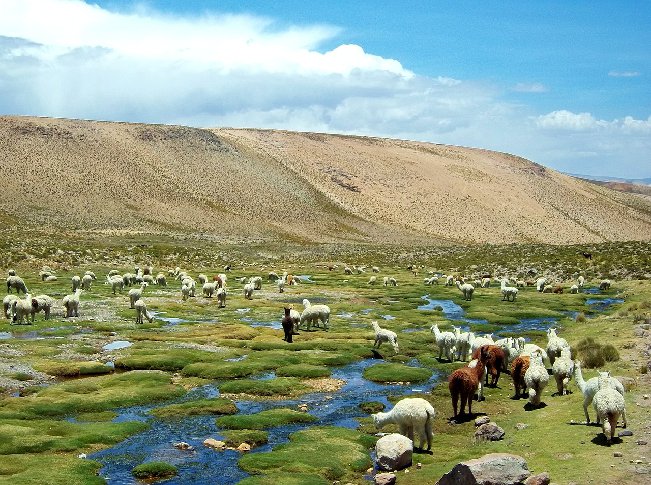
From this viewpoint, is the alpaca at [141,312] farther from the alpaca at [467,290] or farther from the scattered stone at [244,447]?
the alpaca at [467,290]

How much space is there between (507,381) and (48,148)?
170931mm

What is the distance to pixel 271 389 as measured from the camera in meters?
25.4

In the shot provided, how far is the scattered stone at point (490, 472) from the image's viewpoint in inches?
553

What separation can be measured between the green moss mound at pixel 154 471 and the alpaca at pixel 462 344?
52.1 ft

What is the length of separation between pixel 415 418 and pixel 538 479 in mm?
4242

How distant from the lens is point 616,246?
91375 millimetres

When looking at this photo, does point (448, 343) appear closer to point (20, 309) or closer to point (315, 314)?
point (315, 314)

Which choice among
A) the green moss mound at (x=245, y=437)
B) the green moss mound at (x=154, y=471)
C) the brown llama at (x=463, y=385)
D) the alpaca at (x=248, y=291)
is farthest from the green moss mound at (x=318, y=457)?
the alpaca at (x=248, y=291)

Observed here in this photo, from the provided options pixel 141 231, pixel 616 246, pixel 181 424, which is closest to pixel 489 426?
pixel 181 424

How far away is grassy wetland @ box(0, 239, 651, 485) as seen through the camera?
17.1m

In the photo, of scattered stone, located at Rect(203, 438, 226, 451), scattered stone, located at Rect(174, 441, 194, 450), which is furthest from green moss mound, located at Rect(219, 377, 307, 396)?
scattered stone, located at Rect(174, 441, 194, 450)

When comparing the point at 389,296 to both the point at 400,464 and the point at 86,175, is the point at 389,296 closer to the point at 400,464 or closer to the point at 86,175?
the point at 400,464

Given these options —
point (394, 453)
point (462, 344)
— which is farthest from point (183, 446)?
point (462, 344)

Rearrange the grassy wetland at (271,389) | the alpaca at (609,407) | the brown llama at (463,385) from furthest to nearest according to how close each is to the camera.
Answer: the brown llama at (463,385)
the grassy wetland at (271,389)
the alpaca at (609,407)
